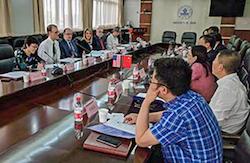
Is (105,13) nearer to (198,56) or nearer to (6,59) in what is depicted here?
(6,59)

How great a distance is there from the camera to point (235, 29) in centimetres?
790

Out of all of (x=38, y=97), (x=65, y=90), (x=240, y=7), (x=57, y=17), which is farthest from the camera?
(x=240, y=7)

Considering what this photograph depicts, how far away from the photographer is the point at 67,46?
405 centimetres

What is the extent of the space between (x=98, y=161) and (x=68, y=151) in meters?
0.16

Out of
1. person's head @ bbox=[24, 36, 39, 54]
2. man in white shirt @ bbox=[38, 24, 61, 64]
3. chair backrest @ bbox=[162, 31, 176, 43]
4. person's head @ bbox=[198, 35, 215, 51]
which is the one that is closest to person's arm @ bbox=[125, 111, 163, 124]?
person's head @ bbox=[24, 36, 39, 54]

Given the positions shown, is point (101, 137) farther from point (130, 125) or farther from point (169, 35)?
point (169, 35)

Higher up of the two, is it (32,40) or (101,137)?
(32,40)

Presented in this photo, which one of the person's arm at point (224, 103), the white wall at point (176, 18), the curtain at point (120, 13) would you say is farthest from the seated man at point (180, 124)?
the curtain at point (120, 13)

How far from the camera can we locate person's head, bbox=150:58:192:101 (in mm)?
1081

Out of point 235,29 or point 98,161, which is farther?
point 235,29

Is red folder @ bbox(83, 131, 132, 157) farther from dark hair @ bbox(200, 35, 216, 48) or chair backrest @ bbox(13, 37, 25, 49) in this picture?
chair backrest @ bbox(13, 37, 25, 49)

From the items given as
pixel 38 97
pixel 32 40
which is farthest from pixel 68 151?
pixel 32 40

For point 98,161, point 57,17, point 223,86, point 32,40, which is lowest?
point 98,161

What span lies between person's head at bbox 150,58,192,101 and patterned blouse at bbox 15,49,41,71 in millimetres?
2023
